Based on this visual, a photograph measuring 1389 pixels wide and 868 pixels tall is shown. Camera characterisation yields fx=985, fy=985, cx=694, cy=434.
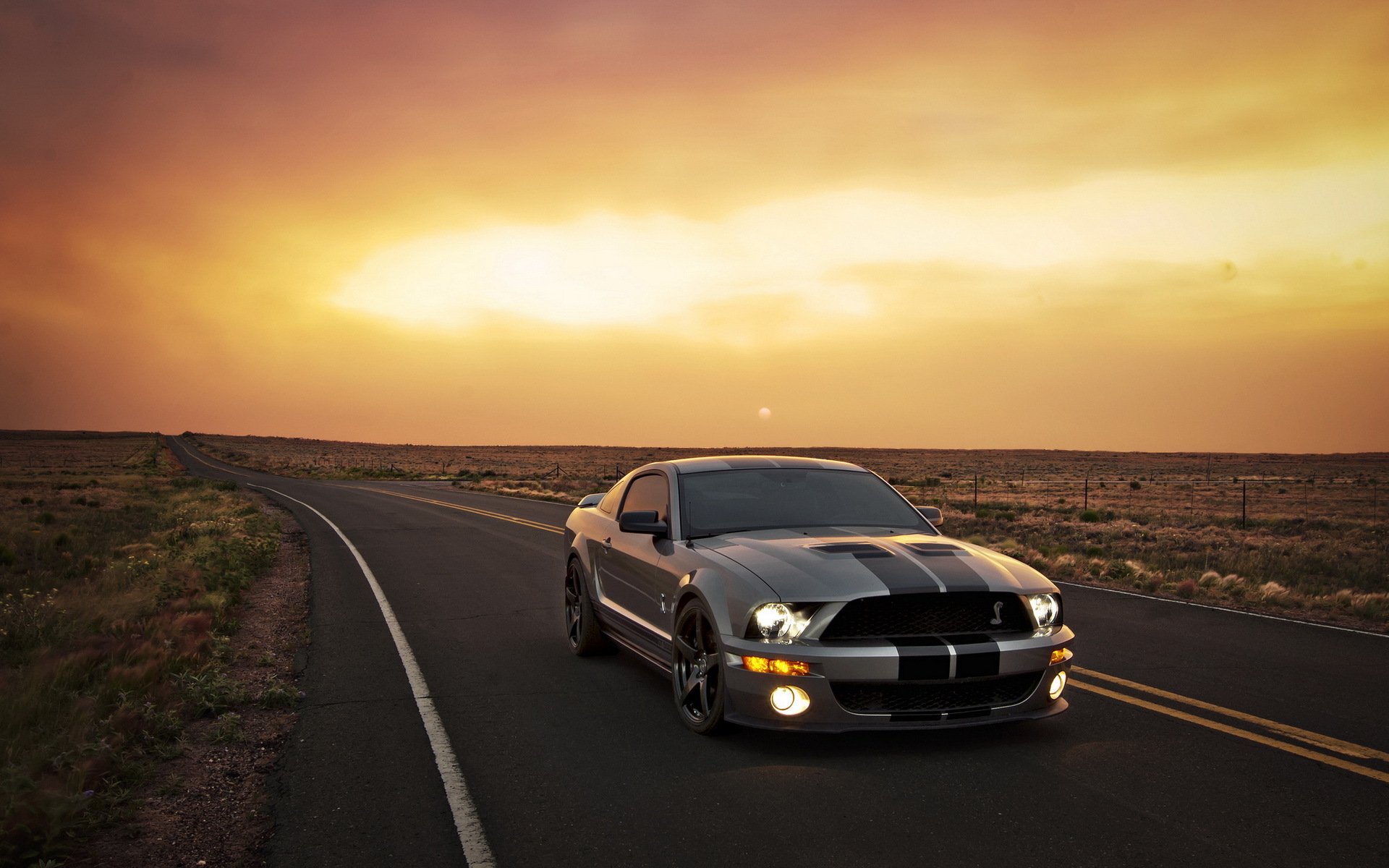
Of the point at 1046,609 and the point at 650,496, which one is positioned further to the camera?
the point at 650,496

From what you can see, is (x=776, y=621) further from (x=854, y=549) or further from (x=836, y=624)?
(x=854, y=549)

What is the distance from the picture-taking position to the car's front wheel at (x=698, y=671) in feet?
17.8

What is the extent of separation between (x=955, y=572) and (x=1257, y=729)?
223 centimetres

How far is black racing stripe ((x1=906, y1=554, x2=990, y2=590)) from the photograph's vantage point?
510 cm

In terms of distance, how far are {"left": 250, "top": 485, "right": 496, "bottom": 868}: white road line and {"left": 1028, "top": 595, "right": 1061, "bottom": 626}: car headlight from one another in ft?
10.0

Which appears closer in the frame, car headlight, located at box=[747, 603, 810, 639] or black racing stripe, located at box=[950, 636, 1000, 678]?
black racing stripe, located at box=[950, 636, 1000, 678]

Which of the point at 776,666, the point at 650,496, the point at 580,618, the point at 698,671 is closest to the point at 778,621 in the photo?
the point at 776,666

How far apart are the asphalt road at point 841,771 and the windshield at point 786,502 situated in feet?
4.24

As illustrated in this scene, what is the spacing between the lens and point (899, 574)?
514cm

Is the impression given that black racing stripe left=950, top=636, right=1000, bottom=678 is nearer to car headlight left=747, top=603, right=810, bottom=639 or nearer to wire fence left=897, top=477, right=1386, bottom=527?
car headlight left=747, top=603, right=810, bottom=639

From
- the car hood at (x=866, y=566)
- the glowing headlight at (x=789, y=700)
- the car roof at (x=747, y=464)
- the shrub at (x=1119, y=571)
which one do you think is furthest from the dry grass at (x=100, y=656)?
the shrub at (x=1119, y=571)

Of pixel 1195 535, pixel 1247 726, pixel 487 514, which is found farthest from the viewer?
pixel 487 514

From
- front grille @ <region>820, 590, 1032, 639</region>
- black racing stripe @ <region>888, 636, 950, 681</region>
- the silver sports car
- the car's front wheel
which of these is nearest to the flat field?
the silver sports car

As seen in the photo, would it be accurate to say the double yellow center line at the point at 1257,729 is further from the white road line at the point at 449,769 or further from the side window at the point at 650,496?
the white road line at the point at 449,769
